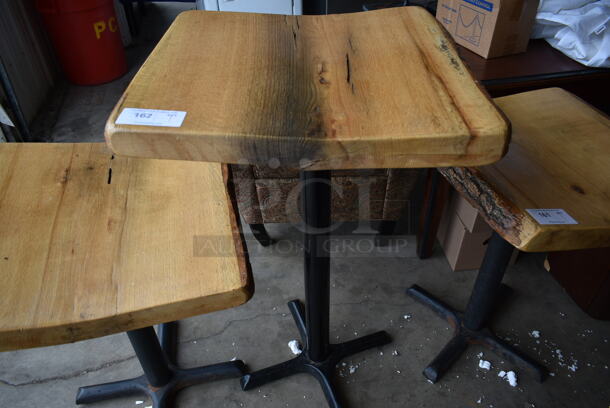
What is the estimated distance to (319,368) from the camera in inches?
56.0

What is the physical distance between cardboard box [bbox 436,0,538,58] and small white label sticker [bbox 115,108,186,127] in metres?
1.37

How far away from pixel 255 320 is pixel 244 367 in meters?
0.21

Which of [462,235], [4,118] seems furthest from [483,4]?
[4,118]

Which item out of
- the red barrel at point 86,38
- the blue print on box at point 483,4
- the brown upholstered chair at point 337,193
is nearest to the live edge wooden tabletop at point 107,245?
the brown upholstered chair at point 337,193

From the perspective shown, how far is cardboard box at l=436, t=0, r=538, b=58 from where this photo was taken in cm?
158

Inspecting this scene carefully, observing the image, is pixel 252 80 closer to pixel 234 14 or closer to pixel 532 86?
pixel 234 14

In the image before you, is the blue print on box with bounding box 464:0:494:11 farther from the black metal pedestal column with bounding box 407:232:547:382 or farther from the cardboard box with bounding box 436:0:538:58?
the black metal pedestal column with bounding box 407:232:547:382

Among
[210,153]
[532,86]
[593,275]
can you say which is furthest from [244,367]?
[532,86]

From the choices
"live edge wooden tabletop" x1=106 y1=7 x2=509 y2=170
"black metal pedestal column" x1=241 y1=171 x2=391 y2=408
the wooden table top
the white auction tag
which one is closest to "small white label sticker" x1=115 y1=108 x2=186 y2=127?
"live edge wooden tabletop" x1=106 y1=7 x2=509 y2=170

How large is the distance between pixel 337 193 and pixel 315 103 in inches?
41.4

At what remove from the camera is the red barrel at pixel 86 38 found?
2.66m

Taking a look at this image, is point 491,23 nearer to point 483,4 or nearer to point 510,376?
point 483,4

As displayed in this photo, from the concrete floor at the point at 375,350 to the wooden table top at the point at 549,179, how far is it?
28.2 inches

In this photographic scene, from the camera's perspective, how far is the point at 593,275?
158cm
